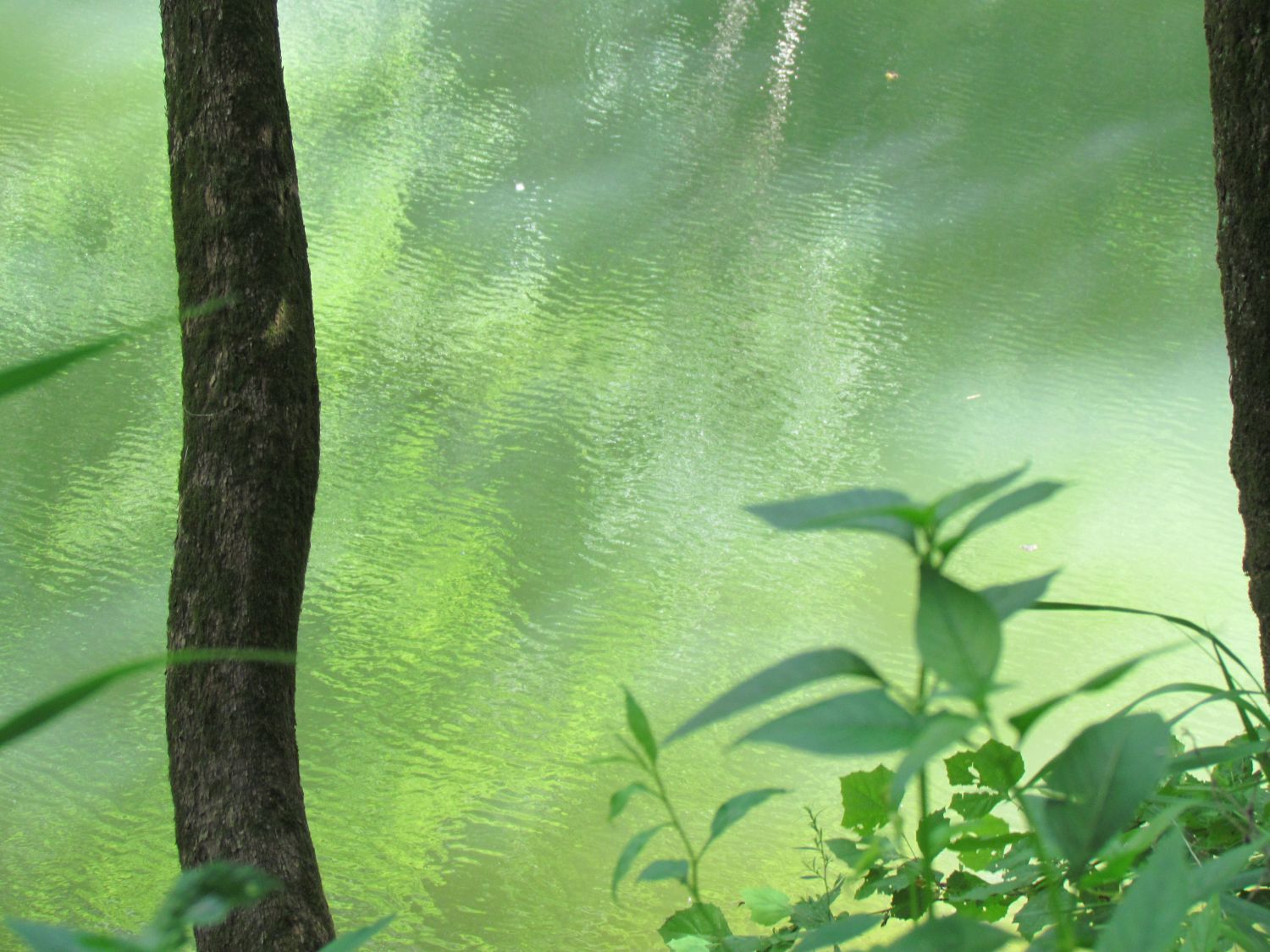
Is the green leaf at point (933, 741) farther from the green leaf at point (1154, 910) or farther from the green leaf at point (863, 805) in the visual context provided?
the green leaf at point (863, 805)

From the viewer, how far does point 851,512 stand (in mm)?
269

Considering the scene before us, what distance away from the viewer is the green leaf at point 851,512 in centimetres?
27

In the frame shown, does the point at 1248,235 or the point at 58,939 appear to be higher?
the point at 1248,235

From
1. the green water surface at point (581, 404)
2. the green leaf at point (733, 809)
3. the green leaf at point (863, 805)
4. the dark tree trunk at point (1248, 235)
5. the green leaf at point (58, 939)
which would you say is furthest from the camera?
the green water surface at point (581, 404)

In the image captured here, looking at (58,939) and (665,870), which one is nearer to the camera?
(58,939)

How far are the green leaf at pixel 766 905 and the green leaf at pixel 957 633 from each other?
663mm

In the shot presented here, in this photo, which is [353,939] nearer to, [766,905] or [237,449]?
[766,905]

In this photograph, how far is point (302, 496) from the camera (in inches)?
46.1

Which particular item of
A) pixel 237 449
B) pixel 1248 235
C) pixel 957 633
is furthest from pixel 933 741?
pixel 237 449

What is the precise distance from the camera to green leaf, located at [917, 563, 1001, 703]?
268mm

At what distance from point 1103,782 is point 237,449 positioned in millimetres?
957

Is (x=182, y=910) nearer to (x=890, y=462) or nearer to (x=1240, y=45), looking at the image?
(x=1240, y=45)

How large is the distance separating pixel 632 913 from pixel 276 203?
40.0 inches

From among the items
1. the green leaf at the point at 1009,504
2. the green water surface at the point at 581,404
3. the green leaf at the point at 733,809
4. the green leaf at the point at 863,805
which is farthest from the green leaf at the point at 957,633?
the green water surface at the point at 581,404
